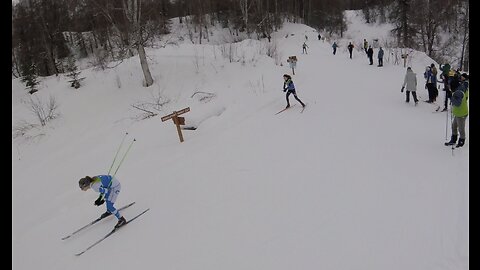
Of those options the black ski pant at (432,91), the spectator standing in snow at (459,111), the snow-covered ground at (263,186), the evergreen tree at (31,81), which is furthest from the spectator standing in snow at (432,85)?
the evergreen tree at (31,81)

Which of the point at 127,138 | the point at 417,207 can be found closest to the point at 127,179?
the point at 127,138

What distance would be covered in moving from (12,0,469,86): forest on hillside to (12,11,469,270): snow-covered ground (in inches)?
620

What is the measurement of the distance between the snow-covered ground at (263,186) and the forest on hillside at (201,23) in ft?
51.7

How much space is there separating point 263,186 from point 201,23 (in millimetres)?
41759

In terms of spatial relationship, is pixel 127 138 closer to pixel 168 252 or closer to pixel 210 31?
pixel 168 252

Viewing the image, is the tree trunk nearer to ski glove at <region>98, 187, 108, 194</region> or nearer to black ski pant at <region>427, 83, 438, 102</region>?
ski glove at <region>98, 187, 108, 194</region>

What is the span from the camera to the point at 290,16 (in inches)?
2021

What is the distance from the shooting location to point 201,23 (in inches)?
1820

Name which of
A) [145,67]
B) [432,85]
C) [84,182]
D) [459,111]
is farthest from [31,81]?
[459,111]

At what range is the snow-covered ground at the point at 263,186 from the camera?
19.1 ft

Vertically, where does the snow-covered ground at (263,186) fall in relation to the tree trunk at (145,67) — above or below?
below

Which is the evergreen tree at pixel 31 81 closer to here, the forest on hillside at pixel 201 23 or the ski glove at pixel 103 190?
the forest on hillside at pixel 201 23

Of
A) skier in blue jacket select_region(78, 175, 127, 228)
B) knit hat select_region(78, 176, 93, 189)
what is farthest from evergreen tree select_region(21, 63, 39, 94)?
knit hat select_region(78, 176, 93, 189)

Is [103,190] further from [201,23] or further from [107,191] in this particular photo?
[201,23]
